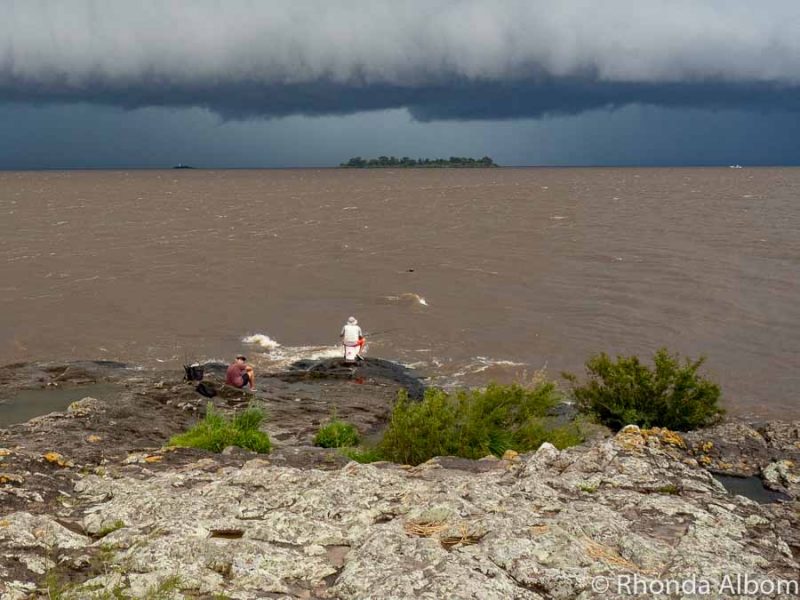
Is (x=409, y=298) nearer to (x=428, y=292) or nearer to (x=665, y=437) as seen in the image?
(x=428, y=292)

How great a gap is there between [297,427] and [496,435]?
190 inches

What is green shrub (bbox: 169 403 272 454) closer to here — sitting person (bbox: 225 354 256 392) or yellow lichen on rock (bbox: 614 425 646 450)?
sitting person (bbox: 225 354 256 392)

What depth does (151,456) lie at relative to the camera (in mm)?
10070

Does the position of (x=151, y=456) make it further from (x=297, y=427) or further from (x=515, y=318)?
(x=515, y=318)

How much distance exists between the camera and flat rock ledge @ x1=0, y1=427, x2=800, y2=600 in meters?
5.70

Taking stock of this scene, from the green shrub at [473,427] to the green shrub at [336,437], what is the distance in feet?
4.41

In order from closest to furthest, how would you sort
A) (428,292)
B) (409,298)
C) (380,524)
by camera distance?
(380,524)
(409,298)
(428,292)

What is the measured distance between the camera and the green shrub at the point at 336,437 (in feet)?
42.9

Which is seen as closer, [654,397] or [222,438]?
[222,438]

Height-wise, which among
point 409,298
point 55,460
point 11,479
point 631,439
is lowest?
point 409,298

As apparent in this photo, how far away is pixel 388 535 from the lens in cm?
644

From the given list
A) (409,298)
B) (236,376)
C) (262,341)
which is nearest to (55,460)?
(236,376)

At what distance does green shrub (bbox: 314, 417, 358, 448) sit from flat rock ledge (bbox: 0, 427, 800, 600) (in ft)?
13.9

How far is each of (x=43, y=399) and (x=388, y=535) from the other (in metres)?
14.1
